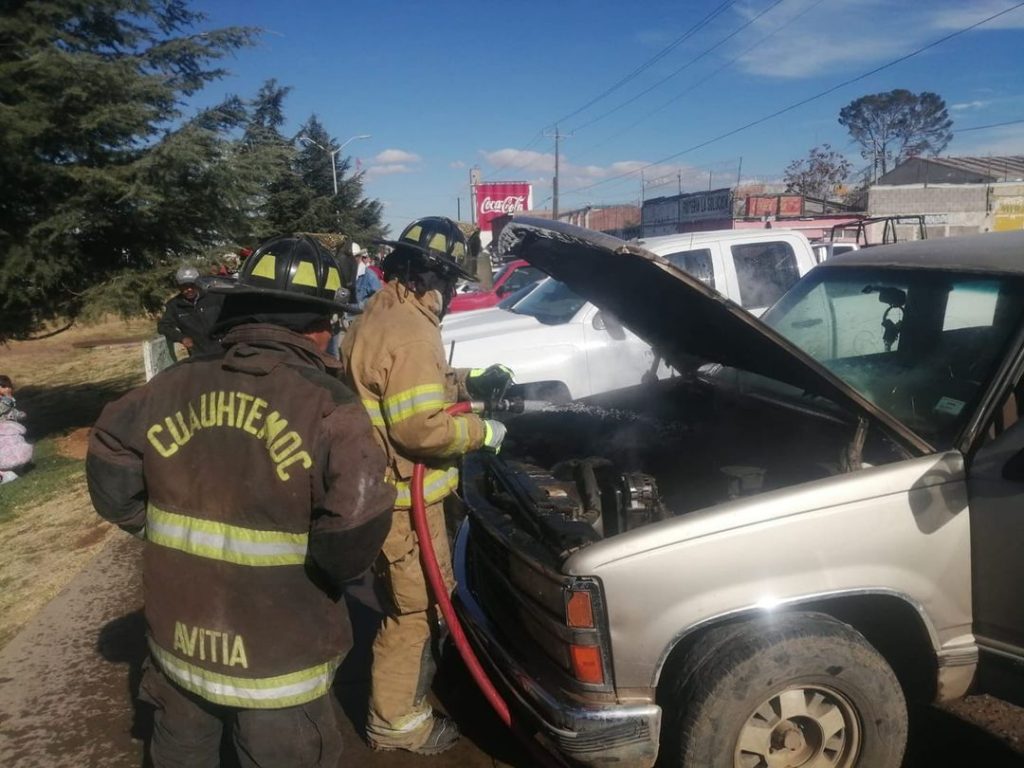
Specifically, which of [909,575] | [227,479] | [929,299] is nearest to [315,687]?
[227,479]

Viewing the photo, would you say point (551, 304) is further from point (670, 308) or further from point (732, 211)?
point (732, 211)

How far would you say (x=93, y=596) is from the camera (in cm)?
487

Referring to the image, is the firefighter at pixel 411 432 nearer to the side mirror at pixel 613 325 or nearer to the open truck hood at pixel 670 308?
the open truck hood at pixel 670 308

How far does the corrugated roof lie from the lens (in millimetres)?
43094

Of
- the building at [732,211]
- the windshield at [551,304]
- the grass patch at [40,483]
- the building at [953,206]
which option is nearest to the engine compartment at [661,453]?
the windshield at [551,304]

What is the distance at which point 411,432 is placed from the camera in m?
2.82

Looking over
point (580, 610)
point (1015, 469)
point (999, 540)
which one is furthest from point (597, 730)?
point (1015, 469)

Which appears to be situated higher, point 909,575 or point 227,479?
point 227,479

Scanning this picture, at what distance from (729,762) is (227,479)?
1.77 metres

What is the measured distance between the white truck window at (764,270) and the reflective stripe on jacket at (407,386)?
4464 millimetres

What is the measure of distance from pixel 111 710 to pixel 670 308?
3240 millimetres

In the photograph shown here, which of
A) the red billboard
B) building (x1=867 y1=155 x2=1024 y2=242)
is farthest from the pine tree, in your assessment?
the red billboard

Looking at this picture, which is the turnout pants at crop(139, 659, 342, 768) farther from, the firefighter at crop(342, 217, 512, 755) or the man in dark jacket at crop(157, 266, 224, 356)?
the man in dark jacket at crop(157, 266, 224, 356)

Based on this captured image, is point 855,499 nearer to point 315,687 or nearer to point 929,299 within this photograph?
point 929,299
